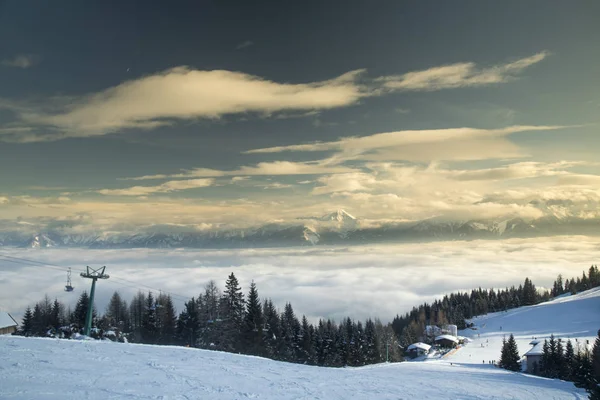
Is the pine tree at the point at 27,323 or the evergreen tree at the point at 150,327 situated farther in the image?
the pine tree at the point at 27,323

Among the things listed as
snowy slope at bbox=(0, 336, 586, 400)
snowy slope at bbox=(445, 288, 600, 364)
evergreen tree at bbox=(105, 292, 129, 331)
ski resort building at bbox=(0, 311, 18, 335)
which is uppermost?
snowy slope at bbox=(0, 336, 586, 400)

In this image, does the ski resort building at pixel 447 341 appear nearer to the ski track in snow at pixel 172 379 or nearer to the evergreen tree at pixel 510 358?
the evergreen tree at pixel 510 358

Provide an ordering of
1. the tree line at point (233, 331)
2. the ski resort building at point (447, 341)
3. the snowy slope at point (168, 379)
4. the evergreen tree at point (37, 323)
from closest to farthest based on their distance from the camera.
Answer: the snowy slope at point (168, 379)
the tree line at point (233, 331)
the evergreen tree at point (37, 323)
the ski resort building at point (447, 341)

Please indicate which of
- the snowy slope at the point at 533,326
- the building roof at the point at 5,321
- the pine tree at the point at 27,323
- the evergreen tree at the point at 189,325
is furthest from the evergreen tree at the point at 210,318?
the snowy slope at the point at 533,326

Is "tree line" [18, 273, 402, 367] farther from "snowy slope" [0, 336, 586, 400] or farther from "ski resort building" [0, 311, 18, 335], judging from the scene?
"snowy slope" [0, 336, 586, 400]

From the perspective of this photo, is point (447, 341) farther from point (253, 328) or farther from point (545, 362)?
point (253, 328)

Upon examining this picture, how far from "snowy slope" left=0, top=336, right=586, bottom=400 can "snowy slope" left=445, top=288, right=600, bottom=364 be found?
217 feet

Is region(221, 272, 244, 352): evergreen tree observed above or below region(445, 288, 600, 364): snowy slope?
above

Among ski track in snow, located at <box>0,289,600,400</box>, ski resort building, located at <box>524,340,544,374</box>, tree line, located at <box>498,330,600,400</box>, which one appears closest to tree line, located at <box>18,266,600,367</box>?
tree line, located at <box>498,330,600,400</box>

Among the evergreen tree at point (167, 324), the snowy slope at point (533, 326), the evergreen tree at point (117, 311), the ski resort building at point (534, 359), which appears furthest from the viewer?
the evergreen tree at point (117, 311)

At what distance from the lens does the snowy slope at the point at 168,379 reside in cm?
1343

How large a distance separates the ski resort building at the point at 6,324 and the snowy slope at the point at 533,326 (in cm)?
8360

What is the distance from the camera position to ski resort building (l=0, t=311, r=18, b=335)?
186 feet

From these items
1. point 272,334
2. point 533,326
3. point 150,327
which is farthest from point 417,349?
point 150,327
